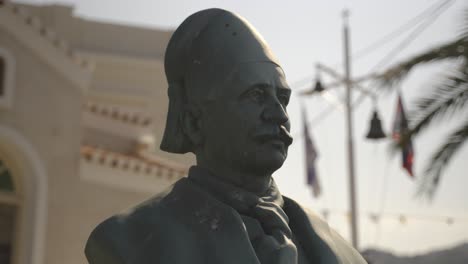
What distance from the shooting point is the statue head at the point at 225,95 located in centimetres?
438

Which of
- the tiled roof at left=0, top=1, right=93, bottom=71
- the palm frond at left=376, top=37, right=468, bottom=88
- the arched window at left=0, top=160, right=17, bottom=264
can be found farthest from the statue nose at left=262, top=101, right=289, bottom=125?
the tiled roof at left=0, top=1, right=93, bottom=71

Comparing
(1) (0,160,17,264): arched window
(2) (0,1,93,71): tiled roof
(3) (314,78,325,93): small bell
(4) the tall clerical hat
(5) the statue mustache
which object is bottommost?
(1) (0,160,17,264): arched window

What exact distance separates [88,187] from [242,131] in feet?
64.3

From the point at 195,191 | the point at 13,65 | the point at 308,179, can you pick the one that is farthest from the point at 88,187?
the point at 195,191

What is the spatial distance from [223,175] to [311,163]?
20918 millimetres

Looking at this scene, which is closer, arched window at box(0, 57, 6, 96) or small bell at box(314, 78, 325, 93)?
small bell at box(314, 78, 325, 93)

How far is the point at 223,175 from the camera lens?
445cm

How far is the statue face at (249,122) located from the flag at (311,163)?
2076 centimetres

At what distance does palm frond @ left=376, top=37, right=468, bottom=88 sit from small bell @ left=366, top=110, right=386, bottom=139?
609 centimetres

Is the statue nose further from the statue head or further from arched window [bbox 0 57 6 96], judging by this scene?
arched window [bbox 0 57 6 96]

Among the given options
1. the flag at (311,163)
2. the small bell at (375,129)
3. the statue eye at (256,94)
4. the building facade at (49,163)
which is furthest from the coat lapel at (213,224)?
the flag at (311,163)

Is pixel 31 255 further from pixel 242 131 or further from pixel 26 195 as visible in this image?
pixel 242 131

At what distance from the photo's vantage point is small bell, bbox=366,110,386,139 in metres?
18.0

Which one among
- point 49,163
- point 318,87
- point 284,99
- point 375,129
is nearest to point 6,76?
point 49,163
